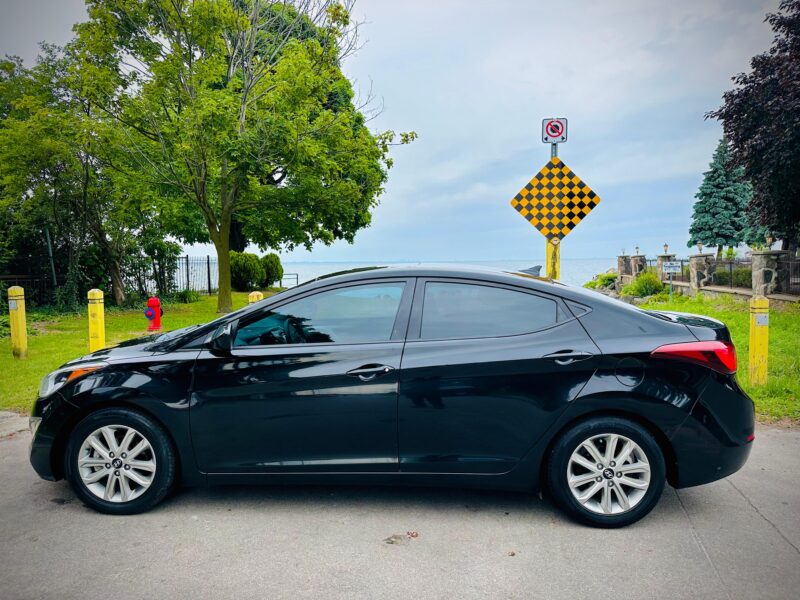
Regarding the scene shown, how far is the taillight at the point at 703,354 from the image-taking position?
3537mm

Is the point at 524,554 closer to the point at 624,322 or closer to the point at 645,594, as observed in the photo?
the point at 645,594

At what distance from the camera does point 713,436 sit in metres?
3.56

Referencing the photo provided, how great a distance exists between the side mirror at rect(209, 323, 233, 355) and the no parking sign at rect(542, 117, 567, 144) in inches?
295

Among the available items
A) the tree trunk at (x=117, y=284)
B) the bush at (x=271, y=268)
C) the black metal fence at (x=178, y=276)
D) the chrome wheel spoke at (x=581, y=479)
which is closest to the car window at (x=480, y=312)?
the chrome wheel spoke at (x=581, y=479)

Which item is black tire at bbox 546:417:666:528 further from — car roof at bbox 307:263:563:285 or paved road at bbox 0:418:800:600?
car roof at bbox 307:263:563:285

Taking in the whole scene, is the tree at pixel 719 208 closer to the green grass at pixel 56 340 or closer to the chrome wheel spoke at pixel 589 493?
the green grass at pixel 56 340

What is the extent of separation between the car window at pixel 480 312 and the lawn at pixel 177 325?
3.93m

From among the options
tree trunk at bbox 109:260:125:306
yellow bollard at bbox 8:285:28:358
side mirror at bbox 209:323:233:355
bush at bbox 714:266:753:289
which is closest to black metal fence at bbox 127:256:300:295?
tree trunk at bbox 109:260:125:306

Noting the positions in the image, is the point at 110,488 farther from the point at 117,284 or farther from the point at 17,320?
the point at 117,284

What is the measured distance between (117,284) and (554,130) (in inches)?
611

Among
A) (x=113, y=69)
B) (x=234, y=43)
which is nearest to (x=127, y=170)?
(x=113, y=69)

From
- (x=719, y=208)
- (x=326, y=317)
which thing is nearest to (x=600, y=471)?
(x=326, y=317)

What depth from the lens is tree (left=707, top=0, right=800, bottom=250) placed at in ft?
49.3

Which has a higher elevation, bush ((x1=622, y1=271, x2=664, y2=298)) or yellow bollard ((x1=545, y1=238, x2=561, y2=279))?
yellow bollard ((x1=545, y1=238, x2=561, y2=279))
